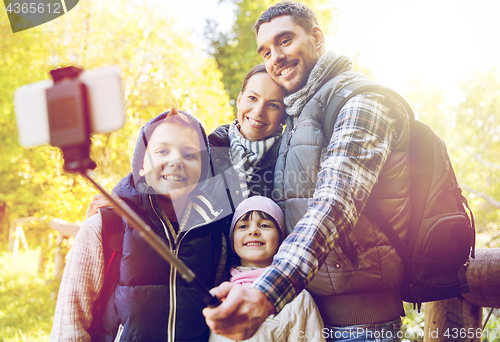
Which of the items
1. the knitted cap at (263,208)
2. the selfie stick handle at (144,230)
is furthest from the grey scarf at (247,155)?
the selfie stick handle at (144,230)

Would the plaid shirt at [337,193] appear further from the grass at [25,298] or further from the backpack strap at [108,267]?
the grass at [25,298]

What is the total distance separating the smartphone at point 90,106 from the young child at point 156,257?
120cm

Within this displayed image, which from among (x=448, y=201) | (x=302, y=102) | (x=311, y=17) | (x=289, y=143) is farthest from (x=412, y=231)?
(x=311, y=17)

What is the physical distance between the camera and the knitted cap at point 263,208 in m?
1.99

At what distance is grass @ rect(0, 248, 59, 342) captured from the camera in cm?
553

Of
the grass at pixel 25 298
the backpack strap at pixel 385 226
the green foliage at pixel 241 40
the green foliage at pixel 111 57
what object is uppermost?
the green foliage at pixel 241 40

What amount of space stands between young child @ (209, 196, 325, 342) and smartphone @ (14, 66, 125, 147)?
131cm

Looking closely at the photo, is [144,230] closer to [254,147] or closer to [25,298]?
[254,147]

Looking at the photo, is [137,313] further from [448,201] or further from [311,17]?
[311,17]

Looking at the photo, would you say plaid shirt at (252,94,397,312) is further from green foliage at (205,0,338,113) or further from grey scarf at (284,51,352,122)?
green foliage at (205,0,338,113)

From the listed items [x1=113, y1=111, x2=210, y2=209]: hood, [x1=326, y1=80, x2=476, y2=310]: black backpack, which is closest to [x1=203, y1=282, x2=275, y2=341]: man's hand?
[x1=326, y1=80, x2=476, y2=310]: black backpack

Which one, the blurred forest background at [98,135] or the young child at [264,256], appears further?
the blurred forest background at [98,135]

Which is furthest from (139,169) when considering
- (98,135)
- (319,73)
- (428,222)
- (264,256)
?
(98,135)

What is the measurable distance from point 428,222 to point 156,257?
1317 mm
